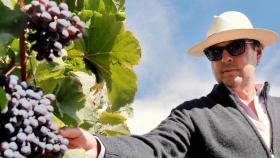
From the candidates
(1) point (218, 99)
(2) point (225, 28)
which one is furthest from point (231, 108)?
(2) point (225, 28)

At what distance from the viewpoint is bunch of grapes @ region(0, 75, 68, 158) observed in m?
1.20

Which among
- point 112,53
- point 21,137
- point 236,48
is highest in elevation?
point 112,53

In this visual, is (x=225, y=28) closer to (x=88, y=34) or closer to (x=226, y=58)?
(x=226, y=58)

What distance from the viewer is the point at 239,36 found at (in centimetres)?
359

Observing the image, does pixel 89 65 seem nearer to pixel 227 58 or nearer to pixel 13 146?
pixel 13 146

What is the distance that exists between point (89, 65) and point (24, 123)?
1.61 ft

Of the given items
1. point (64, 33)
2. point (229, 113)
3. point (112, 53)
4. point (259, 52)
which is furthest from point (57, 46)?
point (259, 52)

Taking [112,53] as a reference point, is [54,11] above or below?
above

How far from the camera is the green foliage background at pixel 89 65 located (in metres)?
1.48

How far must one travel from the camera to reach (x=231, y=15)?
12.7 ft

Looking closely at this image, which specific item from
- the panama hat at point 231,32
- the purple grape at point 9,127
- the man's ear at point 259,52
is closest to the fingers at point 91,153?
the purple grape at point 9,127

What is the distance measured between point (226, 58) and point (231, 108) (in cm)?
32

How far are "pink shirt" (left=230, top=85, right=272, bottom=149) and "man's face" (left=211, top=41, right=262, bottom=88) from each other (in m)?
0.09

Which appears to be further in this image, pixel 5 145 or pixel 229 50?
pixel 229 50
